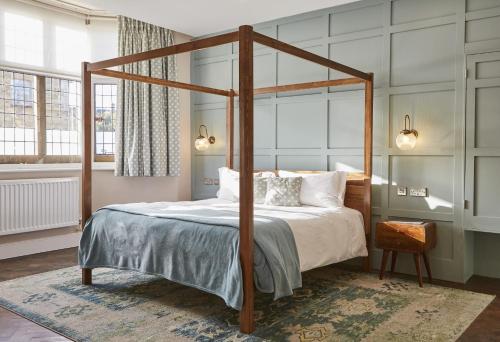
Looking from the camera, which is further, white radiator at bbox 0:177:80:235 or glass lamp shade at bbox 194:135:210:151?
glass lamp shade at bbox 194:135:210:151

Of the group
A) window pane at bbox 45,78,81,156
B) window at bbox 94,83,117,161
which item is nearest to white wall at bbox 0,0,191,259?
window pane at bbox 45,78,81,156

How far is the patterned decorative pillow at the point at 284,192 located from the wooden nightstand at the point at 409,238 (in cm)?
82

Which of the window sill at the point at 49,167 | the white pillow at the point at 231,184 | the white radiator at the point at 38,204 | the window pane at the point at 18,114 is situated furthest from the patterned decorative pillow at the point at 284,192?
the window pane at the point at 18,114

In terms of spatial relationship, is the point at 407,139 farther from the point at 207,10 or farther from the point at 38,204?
the point at 38,204

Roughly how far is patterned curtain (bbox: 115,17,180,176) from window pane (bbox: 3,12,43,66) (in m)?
0.90

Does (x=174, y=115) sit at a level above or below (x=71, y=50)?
below

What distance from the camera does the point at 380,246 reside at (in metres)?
4.06

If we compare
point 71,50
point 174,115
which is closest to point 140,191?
point 174,115

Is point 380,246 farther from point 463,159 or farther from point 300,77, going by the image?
point 300,77

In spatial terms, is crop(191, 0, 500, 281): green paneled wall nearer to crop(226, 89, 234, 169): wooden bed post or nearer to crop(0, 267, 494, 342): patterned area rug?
crop(226, 89, 234, 169): wooden bed post

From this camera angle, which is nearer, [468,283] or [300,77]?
[468,283]

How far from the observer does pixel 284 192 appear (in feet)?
14.4

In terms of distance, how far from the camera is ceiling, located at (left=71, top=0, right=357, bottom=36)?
455 centimetres

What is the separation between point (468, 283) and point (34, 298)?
358 cm
